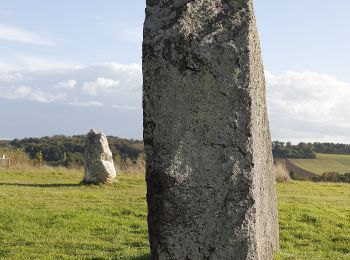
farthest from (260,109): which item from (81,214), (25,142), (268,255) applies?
(25,142)

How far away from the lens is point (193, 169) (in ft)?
21.9

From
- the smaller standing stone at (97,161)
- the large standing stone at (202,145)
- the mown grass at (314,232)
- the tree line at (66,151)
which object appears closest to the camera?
the large standing stone at (202,145)

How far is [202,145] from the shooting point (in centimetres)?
669

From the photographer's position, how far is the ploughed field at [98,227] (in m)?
11.2

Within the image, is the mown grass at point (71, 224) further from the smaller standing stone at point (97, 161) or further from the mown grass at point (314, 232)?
the mown grass at point (314, 232)

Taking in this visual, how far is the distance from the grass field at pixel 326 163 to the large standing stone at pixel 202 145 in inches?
1613

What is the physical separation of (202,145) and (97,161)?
1800 cm

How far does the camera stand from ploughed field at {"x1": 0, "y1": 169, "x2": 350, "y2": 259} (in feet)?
36.6

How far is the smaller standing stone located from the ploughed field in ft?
10.7

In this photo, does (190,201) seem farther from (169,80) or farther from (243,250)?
(169,80)

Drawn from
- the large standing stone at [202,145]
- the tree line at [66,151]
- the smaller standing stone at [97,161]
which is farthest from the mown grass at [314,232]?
the tree line at [66,151]

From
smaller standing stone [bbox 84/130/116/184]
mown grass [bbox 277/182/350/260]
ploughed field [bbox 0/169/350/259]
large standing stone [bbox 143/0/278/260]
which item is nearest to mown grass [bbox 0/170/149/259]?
ploughed field [bbox 0/169/350/259]

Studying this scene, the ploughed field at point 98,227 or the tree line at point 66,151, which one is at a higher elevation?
the tree line at point 66,151

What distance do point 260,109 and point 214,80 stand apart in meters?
1.11
